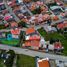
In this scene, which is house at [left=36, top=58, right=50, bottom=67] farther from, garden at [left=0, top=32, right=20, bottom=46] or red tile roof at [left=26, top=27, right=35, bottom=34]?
red tile roof at [left=26, top=27, right=35, bottom=34]

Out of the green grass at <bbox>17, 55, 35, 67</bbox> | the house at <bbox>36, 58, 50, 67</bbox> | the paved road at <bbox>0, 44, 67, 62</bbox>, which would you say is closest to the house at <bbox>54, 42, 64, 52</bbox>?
the paved road at <bbox>0, 44, 67, 62</bbox>

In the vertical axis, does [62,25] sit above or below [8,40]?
above

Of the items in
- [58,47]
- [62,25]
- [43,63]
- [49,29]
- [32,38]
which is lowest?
[43,63]

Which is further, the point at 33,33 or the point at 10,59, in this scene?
the point at 33,33

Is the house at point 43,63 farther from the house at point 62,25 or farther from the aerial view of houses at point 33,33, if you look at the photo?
the house at point 62,25

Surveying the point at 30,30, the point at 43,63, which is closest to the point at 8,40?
the point at 30,30

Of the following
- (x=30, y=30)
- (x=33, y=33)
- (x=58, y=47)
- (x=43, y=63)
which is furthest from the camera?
(x=30, y=30)

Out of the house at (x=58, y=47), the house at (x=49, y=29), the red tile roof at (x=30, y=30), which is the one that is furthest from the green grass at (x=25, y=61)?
the house at (x=49, y=29)

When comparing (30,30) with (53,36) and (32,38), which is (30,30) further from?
(53,36)
